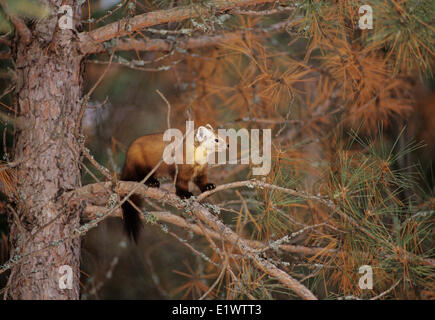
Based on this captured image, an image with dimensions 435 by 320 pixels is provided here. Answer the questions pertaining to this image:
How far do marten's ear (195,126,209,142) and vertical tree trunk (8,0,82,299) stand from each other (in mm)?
480

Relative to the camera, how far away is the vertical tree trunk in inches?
69.4

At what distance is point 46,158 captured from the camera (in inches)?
71.2

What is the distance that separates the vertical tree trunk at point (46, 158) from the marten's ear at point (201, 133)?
1.57ft

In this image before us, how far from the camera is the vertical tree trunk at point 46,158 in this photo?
1764 mm

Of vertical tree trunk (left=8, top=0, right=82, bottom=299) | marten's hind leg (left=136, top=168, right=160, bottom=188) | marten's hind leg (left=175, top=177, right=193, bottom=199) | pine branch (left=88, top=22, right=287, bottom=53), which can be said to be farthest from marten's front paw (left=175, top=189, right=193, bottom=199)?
pine branch (left=88, top=22, right=287, bottom=53)

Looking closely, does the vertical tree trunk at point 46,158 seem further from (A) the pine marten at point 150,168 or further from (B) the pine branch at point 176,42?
(A) the pine marten at point 150,168

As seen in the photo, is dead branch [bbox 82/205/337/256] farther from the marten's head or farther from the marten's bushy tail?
the marten's head

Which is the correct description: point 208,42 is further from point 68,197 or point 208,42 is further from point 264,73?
point 68,197

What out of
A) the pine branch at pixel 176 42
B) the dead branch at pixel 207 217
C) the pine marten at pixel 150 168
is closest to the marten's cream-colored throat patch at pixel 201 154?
the pine marten at pixel 150 168
